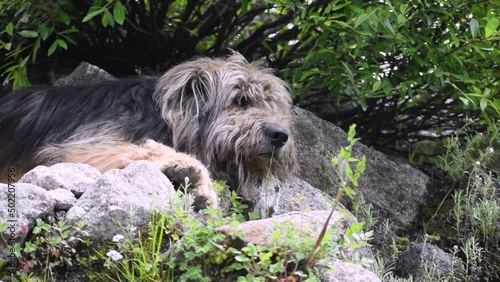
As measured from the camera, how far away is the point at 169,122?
5.59 metres

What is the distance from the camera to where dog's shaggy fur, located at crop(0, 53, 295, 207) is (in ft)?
17.4

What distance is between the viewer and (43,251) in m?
3.51

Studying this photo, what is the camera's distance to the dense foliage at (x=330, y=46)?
583 cm

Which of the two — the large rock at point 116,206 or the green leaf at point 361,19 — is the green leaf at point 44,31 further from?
the large rock at point 116,206

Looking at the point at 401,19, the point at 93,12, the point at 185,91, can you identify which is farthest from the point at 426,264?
the point at 93,12

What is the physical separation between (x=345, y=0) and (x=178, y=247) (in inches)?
120

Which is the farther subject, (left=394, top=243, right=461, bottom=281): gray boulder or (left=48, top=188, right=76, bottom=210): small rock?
(left=394, top=243, right=461, bottom=281): gray boulder

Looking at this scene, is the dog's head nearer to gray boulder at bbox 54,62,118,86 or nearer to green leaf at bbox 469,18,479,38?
gray boulder at bbox 54,62,118,86

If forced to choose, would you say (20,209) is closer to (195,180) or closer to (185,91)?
(195,180)

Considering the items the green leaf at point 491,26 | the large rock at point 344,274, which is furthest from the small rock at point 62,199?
the green leaf at point 491,26

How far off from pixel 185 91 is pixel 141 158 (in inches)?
34.6

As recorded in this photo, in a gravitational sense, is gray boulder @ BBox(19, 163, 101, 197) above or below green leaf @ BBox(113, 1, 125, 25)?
below

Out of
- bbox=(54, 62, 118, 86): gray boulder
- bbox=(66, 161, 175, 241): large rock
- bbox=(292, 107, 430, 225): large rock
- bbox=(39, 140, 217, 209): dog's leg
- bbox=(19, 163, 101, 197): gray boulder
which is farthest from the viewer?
bbox=(54, 62, 118, 86): gray boulder

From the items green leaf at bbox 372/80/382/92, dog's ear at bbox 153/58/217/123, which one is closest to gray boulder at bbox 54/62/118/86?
dog's ear at bbox 153/58/217/123
